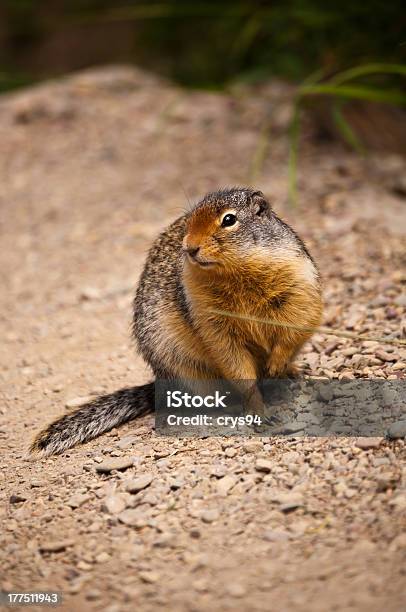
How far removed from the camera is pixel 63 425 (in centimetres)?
366

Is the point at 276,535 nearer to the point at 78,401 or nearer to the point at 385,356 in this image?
the point at 385,356

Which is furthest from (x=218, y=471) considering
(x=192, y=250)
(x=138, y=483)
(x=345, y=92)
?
(x=345, y=92)

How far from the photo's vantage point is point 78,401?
13.6ft

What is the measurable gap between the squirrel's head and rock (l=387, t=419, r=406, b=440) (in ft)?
3.23

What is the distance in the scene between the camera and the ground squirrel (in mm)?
3420

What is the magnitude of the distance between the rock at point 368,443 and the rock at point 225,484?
21.6 inches

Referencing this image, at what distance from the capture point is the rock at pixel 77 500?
3.16 meters

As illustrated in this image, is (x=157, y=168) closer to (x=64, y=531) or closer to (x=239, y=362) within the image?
(x=239, y=362)

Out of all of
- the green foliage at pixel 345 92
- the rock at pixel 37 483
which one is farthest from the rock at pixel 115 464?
the green foliage at pixel 345 92

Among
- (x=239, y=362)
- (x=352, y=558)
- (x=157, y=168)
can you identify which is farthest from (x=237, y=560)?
(x=157, y=168)

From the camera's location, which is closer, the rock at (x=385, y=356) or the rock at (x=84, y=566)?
the rock at (x=84, y=566)

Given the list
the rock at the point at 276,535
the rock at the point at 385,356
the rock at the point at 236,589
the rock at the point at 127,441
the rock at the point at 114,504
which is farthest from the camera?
the rock at the point at 385,356

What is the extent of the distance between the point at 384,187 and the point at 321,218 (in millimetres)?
710

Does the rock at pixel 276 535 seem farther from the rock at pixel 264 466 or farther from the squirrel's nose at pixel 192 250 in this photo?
the squirrel's nose at pixel 192 250
